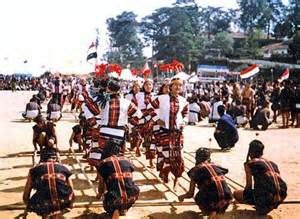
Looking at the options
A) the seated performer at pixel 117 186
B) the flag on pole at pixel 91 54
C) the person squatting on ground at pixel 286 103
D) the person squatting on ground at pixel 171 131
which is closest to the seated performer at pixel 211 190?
the seated performer at pixel 117 186

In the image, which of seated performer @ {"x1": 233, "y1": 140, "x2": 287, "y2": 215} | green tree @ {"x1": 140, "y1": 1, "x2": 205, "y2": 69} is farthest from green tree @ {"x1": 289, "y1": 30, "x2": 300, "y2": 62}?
seated performer @ {"x1": 233, "y1": 140, "x2": 287, "y2": 215}

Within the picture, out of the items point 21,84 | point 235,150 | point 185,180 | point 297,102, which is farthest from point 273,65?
point 185,180

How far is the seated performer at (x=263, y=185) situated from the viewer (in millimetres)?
6809

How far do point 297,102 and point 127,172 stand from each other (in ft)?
46.5

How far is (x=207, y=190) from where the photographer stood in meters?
6.53

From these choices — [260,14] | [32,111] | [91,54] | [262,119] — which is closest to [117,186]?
[91,54]

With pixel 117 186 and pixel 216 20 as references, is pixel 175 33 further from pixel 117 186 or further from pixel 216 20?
pixel 117 186

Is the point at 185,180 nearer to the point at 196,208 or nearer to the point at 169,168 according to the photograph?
A: the point at 169,168

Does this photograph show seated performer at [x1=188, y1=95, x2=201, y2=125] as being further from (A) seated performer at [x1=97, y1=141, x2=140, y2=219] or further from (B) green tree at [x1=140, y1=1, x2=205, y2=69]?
(B) green tree at [x1=140, y1=1, x2=205, y2=69]

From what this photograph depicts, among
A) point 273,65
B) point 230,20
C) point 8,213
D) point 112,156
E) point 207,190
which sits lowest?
point 8,213

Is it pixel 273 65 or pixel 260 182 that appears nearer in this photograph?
pixel 260 182

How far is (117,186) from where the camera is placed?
6.24 meters

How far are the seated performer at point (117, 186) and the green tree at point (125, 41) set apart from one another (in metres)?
82.2

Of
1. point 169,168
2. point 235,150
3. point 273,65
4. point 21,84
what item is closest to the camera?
point 169,168
